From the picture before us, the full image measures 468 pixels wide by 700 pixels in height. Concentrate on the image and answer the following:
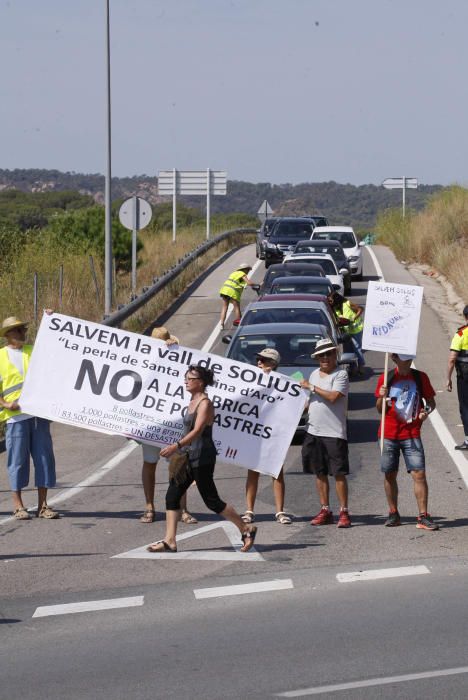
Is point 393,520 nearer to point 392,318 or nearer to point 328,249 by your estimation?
point 392,318

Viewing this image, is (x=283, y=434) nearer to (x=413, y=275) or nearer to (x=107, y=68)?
(x=107, y=68)

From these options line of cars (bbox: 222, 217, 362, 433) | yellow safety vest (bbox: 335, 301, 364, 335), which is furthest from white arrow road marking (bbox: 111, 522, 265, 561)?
yellow safety vest (bbox: 335, 301, 364, 335)

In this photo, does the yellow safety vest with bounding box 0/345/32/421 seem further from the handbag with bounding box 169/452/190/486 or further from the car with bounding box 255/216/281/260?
the car with bounding box 255/216/281/260

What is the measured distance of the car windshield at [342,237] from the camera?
132 feet

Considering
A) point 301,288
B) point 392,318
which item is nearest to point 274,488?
point 392,318

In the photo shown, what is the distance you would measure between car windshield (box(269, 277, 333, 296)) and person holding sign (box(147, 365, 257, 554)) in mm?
15884

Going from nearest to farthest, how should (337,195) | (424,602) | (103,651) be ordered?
(103,651), (424,602), (337,195)

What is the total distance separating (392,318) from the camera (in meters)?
12.7

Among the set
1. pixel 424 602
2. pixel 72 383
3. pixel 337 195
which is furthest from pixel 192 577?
pixel 337 195

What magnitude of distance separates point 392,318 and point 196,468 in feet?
9.76

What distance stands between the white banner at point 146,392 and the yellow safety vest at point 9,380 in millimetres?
134

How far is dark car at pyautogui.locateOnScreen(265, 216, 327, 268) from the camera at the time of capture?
138ft

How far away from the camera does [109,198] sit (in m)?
29.1

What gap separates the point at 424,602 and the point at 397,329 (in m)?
4.00
